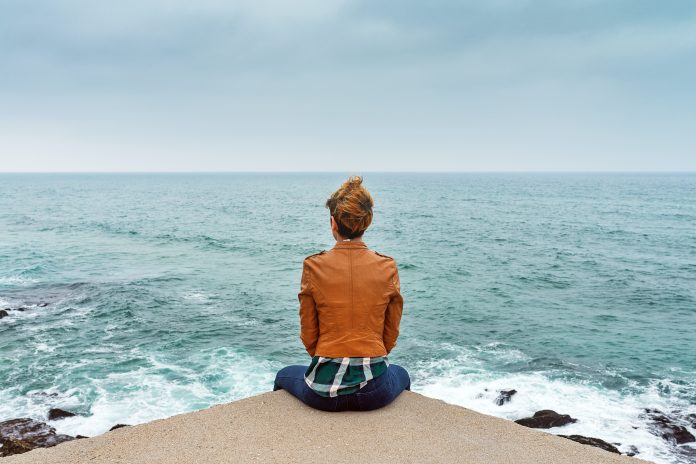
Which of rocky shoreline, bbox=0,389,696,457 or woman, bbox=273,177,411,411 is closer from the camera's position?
woman, bbox=273,177,411,411

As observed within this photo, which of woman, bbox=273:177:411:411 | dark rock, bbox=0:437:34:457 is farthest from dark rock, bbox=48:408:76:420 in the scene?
woman, bbox=273:177:411:411

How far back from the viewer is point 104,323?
21.9 metres

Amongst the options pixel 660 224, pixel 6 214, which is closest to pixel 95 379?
pixel 660 224

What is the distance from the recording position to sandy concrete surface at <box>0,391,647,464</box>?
5020 millimetres

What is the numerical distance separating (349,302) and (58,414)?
12623 mm

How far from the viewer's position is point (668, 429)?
1353 centimetres

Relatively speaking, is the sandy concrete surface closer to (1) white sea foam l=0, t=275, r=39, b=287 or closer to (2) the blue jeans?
(2) the blue jeans

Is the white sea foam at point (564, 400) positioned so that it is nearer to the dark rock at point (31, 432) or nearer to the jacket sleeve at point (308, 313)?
the dark rock at point (31, 432)

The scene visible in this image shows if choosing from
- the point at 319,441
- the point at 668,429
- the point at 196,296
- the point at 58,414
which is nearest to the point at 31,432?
the point at 58,414

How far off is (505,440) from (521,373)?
510 inches

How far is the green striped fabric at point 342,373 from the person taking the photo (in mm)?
5293

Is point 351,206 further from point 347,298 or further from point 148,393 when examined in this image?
point 148,393

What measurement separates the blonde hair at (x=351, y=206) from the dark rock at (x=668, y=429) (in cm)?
1258

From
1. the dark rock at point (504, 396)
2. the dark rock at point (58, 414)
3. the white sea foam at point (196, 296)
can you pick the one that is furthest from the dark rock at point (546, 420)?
the white sea foam at point (196, 296)
